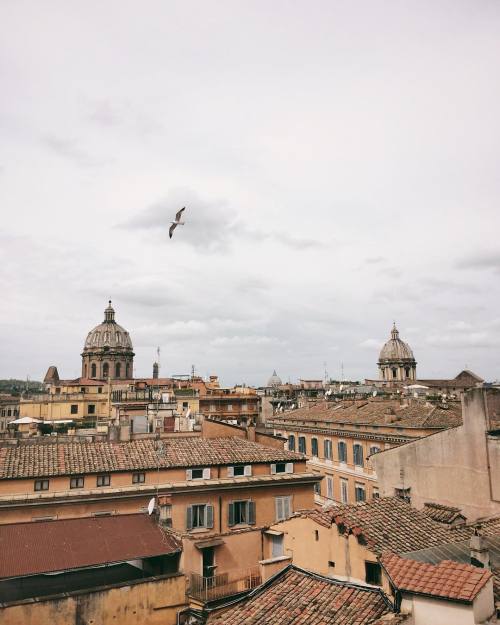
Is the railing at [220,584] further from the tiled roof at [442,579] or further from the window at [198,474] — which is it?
the tiled roof at [442,579]

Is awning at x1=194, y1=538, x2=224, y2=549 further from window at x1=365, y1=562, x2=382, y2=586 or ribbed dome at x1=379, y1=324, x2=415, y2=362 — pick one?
ribbed dome at x1=379, y1=324, x2=415, y2=362

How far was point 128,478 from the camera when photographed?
30.1 metres

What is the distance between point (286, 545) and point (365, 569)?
4.17 metres

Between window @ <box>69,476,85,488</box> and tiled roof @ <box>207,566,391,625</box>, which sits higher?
window @ <box>69,476,85,488</box>

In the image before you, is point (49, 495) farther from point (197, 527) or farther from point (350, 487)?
point (350, 487)

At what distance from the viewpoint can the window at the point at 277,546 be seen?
20.7 metres

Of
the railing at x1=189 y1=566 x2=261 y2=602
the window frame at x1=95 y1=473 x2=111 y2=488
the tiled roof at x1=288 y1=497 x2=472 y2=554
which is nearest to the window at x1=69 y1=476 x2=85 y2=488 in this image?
the window frame at x1=95 y1=473 x2=111 y2=488

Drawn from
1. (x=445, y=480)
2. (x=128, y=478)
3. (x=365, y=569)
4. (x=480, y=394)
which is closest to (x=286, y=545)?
(x=365, y=569)

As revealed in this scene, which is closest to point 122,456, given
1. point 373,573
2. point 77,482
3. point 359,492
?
point 77,482

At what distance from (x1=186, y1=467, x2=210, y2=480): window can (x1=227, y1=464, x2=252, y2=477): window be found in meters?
1.28

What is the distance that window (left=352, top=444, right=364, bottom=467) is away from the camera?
41.7 m

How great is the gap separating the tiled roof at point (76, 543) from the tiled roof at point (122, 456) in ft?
14.5

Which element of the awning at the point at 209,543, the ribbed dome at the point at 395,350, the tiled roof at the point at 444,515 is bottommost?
the awning at the point at 209,543

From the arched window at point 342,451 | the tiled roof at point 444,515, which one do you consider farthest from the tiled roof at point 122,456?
the tiled roof at point 444,515
